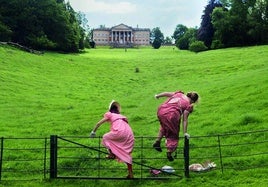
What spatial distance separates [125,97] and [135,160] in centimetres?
1724

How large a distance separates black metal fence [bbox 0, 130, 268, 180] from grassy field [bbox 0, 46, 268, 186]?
676 millimetres

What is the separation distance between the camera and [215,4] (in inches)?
4006

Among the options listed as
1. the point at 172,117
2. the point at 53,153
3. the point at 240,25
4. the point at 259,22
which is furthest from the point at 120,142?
the point at 240,25

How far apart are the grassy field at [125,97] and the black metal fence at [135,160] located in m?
0.68

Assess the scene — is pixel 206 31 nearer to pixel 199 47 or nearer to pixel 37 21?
pixel 199 47

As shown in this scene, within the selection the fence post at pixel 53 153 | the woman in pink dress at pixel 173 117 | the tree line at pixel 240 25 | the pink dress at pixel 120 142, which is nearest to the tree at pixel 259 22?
the tree line at pixel 240 25

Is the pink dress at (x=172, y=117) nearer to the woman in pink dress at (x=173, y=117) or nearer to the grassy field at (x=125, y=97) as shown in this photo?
the woman in pink dress at (x=173, y=117)

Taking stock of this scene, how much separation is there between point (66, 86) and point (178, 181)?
27116 mm

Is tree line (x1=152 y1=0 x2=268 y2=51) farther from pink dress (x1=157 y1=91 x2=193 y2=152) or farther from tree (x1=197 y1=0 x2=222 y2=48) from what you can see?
pink dress (x1=157 y1=91 x2=193 y2=152)

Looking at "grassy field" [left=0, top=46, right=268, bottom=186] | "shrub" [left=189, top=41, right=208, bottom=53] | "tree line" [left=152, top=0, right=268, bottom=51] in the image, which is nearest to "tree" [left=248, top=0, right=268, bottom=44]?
"tree line" [left=152, top=0, right=268, bottom=51]

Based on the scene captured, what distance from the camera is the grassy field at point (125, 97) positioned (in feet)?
60.4

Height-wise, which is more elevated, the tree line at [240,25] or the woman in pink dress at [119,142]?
the tree line at [240,25]

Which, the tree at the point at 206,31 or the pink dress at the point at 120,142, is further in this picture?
the tree at the point at 206,31

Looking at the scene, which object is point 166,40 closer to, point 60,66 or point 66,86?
point 60,66
